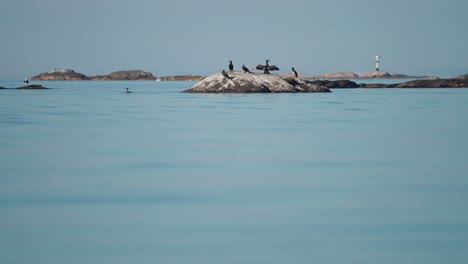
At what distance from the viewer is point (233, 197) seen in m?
14.4

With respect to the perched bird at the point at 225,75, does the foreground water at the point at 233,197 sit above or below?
below

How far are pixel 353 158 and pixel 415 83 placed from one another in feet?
263

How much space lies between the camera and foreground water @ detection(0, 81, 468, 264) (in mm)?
10398

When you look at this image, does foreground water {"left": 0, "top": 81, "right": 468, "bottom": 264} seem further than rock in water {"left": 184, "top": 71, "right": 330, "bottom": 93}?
No

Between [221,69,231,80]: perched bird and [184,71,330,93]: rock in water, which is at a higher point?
[221,69,231,80]: perched bird

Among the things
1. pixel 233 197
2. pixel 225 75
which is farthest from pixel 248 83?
pixel 233 197

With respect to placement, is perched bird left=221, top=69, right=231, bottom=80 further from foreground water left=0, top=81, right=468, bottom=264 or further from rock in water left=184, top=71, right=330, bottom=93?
foreground water left=0, top=81, right=468, bottom=264

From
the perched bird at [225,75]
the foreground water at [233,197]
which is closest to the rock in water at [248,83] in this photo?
the perched bird at [225,75]

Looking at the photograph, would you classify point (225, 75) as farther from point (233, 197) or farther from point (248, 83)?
point (233, 197)

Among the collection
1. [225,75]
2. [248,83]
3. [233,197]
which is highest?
[225,75]

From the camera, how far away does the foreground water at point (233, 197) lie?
10.4m

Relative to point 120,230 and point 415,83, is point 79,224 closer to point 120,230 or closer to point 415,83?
point 120,230

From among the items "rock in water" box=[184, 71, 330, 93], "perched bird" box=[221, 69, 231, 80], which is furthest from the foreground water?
"rock in water" box=[184, 71, 330, 93]

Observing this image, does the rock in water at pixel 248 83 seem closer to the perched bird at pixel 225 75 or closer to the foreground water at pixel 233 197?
the perched bird at pixel 225 75
